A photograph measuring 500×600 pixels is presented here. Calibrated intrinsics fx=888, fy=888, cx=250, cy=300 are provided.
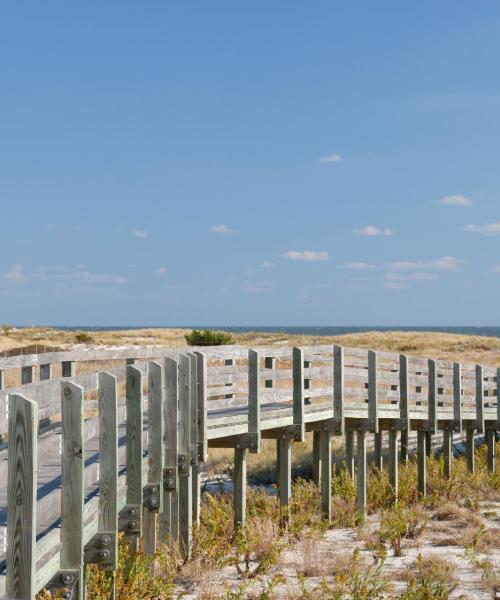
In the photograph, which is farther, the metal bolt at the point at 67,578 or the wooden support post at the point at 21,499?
the metal bolt at the point at 67,578

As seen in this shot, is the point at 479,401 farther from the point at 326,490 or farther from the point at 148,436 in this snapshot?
the point at 148,436

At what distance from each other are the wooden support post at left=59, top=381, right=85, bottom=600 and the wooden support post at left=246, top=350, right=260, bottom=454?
6.92 m

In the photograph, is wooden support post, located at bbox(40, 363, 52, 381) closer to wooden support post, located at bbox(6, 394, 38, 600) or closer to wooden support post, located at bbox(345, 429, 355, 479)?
wooden support post, located at bbox(345, 429, 355, 479)

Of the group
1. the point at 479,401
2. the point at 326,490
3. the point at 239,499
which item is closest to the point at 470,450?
the point at 479,401

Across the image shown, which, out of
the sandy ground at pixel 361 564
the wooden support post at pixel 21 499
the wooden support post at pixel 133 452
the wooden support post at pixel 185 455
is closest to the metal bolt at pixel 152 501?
the wooden support post at pixel 133 452

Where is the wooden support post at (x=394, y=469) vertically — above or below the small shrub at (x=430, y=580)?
above

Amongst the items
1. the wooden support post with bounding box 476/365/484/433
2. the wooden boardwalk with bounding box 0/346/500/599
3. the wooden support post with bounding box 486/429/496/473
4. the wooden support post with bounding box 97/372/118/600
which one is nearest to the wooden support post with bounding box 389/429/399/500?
the wooden boardwalk with bounding box 0/346/500/599

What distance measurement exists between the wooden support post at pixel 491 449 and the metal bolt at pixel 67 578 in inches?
574

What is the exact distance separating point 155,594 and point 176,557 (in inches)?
61.4

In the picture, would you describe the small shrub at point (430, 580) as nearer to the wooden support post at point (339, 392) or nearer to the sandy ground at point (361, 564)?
the sandy ground at point (361, 564)

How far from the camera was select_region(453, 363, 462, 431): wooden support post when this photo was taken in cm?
1788

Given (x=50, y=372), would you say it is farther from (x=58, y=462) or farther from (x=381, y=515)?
(x=381, y=515)

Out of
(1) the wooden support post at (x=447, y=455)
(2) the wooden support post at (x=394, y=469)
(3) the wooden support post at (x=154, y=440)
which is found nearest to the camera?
(3) the wooden support post at (x=154, y=440)

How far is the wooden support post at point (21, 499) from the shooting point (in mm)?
4707
